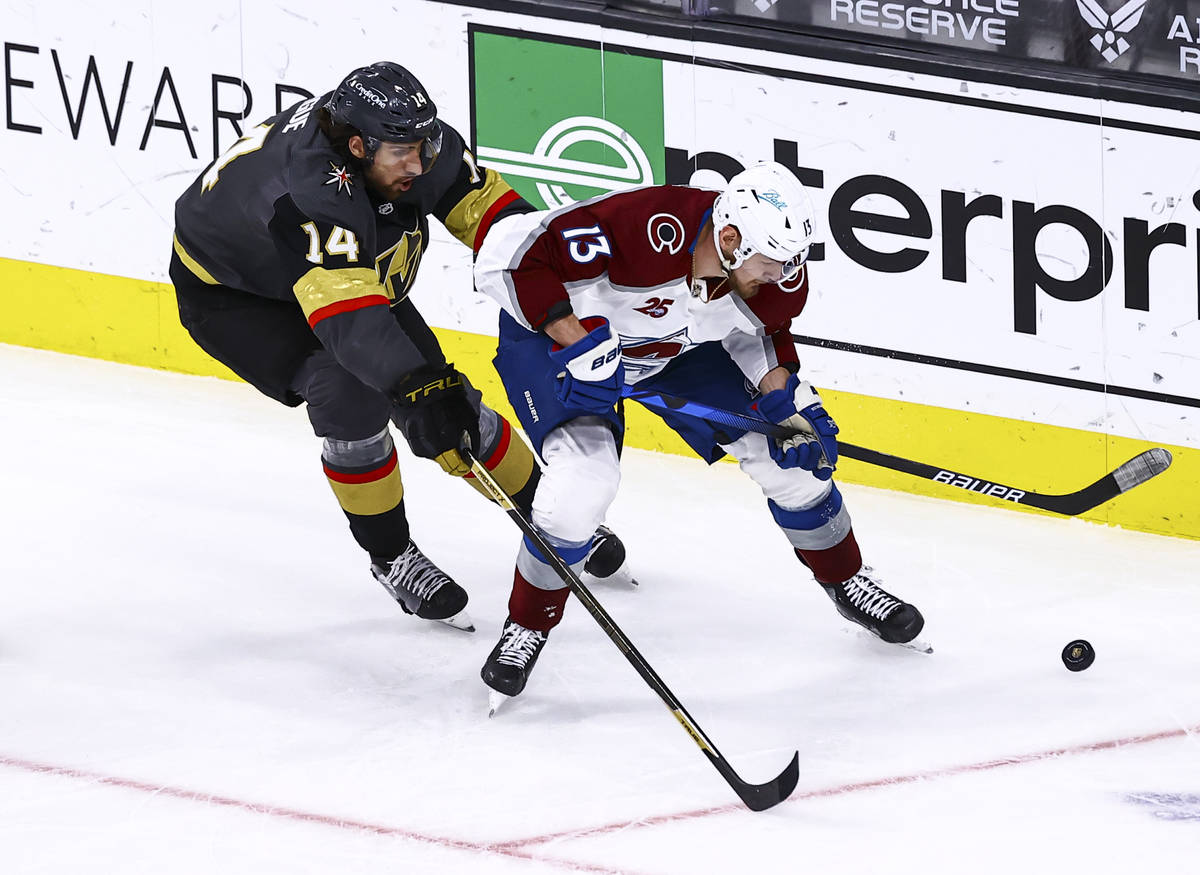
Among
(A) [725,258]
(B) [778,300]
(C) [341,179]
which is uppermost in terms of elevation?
(C) [341,179]

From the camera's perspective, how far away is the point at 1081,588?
14.1 feet

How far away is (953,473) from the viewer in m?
3.76

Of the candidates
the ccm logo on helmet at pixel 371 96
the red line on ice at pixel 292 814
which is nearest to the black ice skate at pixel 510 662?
the red line on ice at pixel 292 814

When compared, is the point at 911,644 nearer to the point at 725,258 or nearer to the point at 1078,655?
the point at 1078,655

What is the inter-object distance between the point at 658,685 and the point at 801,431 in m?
0.63

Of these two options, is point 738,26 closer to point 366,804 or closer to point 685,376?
point 685,376

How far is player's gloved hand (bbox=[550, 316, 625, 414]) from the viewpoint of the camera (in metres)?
3.36

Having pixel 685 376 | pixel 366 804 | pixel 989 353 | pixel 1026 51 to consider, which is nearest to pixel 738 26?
pixel 1026 51

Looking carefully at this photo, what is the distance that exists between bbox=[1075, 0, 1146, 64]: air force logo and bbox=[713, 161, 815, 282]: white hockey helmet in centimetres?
143

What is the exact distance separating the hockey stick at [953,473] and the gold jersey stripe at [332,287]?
→ 0.59m

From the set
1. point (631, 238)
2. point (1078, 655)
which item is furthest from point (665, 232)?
point (1078, 655)

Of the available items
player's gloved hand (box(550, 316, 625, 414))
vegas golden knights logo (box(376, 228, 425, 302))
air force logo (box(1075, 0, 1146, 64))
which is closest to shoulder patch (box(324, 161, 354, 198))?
vegas golden knights logo (box(376, 228, 425, 302))

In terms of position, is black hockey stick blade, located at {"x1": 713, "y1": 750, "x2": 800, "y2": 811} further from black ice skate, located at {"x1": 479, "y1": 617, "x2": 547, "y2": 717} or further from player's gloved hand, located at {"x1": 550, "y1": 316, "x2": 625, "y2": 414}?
player's gloved hand, located at {"x1": 550, "y1": 316, "x2": 625, "y2": 414}

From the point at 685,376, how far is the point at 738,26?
1.40 m
